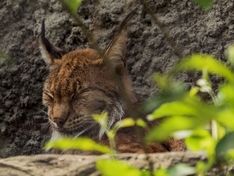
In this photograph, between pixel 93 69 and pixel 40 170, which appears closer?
pixel 40 170

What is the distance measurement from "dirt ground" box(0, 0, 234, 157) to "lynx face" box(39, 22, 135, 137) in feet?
0.72

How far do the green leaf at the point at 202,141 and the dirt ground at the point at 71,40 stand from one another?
94.8 inches

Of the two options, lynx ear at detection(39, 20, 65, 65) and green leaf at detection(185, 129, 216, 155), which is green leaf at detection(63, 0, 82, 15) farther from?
lynx ear at detection(39, 20, 65, 65)

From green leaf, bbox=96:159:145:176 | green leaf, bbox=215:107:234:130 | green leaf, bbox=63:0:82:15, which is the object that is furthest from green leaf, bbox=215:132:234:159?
green leaf, bbox=63:0:82:15

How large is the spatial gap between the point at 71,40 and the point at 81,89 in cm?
57

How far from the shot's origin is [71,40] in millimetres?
4441

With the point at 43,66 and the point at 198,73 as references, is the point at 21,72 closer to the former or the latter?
the point at 43,66

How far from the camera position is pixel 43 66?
4.50 metres

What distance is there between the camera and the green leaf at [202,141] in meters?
1.44

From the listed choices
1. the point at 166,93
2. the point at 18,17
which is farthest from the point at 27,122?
the point at 166,93

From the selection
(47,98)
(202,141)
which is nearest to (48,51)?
(47,98)

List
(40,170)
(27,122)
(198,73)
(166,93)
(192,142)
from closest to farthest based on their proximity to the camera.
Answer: (166,93), (192,142), (40,170), (198,73), (27,122)

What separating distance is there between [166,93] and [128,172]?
6.1 inches

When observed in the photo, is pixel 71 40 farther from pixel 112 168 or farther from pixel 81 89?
pixel 112 168
